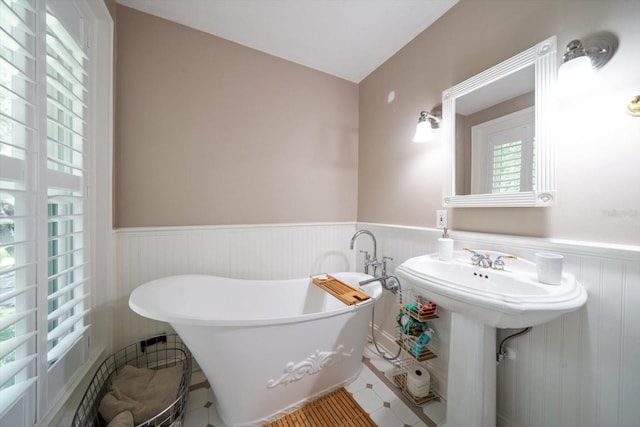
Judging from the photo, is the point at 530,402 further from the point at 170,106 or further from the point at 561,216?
the point at 170,106

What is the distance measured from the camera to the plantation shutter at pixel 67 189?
0.89 m

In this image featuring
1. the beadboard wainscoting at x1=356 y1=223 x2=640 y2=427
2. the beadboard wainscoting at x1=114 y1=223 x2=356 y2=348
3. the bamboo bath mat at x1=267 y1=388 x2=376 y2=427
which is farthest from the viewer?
the beadboard wainscoting at x1=114 y1=223 x2=356 y2=348

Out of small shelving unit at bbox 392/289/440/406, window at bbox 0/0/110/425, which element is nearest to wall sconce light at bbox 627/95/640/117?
small shelving unit at bbox 392/289/440/406

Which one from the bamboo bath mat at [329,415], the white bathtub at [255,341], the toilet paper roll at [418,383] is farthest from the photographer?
the toilet paper roll at [418,383]

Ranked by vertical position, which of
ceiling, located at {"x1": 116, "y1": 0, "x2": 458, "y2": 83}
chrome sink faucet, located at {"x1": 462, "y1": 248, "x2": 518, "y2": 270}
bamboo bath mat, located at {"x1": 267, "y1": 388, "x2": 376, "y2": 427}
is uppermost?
ceiling, located at {"x1": 116, "y1": 0, "x2": 458, "y2": 83}

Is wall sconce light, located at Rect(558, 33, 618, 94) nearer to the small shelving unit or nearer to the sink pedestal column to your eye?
the sink pedestal column

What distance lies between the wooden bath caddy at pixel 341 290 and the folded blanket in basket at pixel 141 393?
101cm

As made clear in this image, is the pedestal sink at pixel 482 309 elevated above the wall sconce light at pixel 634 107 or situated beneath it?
situated beneath

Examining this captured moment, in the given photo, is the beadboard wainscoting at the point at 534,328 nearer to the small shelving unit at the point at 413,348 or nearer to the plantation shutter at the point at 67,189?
the small shelving unit at the point at 413,348

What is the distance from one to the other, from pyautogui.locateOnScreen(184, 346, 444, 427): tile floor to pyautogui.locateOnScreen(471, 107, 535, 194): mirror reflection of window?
4.30 feet

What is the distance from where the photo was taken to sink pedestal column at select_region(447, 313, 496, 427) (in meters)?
0.91

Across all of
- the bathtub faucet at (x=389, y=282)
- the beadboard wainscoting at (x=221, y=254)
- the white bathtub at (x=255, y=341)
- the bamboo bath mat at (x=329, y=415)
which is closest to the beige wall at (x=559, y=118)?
the bathtub faucet at (x=389, y=282)

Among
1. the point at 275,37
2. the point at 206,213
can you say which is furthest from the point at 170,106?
the point at 275,37

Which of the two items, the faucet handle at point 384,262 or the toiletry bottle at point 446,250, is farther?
the faucet handle at point 384,262
